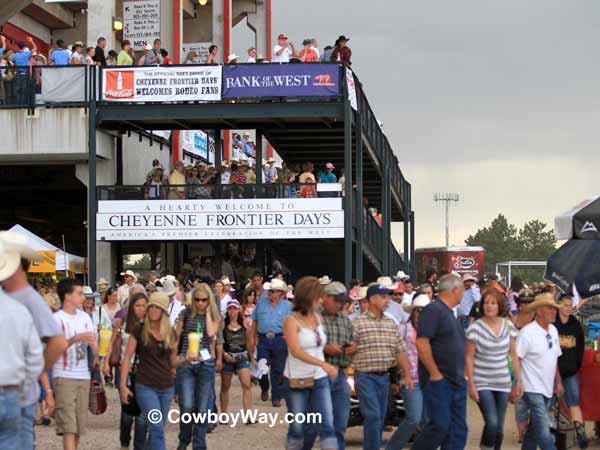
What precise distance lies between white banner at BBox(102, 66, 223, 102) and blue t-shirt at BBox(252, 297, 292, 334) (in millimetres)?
12083

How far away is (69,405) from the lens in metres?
10.7

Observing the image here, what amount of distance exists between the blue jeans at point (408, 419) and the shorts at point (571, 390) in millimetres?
2130

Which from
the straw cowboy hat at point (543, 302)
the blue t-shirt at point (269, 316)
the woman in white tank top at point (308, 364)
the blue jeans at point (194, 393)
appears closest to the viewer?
the woman in white tank top at point (308, 364)

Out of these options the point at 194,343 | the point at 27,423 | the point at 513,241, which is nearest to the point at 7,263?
the point at 27,423

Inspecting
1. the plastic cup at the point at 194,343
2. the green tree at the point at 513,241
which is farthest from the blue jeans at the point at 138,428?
the green tree at the point at 513,241

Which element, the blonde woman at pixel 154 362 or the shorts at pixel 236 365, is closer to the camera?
the blonde woman at pixel 154 362

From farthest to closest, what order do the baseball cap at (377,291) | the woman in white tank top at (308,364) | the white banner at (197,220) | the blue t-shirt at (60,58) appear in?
the blue t-shirt at (60,58) < the white banner at (197,220) < the baseball cap at (377,291) < the woman in white tank top at (308,364)

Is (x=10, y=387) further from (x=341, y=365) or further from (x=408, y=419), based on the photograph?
(x=408, y=419)

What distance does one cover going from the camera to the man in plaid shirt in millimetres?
10719

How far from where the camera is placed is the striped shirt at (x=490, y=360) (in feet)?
35.2

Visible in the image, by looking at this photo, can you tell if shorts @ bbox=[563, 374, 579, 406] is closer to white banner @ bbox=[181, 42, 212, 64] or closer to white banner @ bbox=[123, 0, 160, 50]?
white banner @ bbox=[123, 0, 160, 50]

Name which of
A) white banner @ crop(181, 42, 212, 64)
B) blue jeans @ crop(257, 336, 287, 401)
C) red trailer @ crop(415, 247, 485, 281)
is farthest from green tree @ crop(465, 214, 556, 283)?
blue jeans @ crop(257, 336, 287, 401)

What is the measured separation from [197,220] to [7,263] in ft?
70.3

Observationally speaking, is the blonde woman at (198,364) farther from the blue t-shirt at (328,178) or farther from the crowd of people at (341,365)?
the blue t-shirt at (328,178)
